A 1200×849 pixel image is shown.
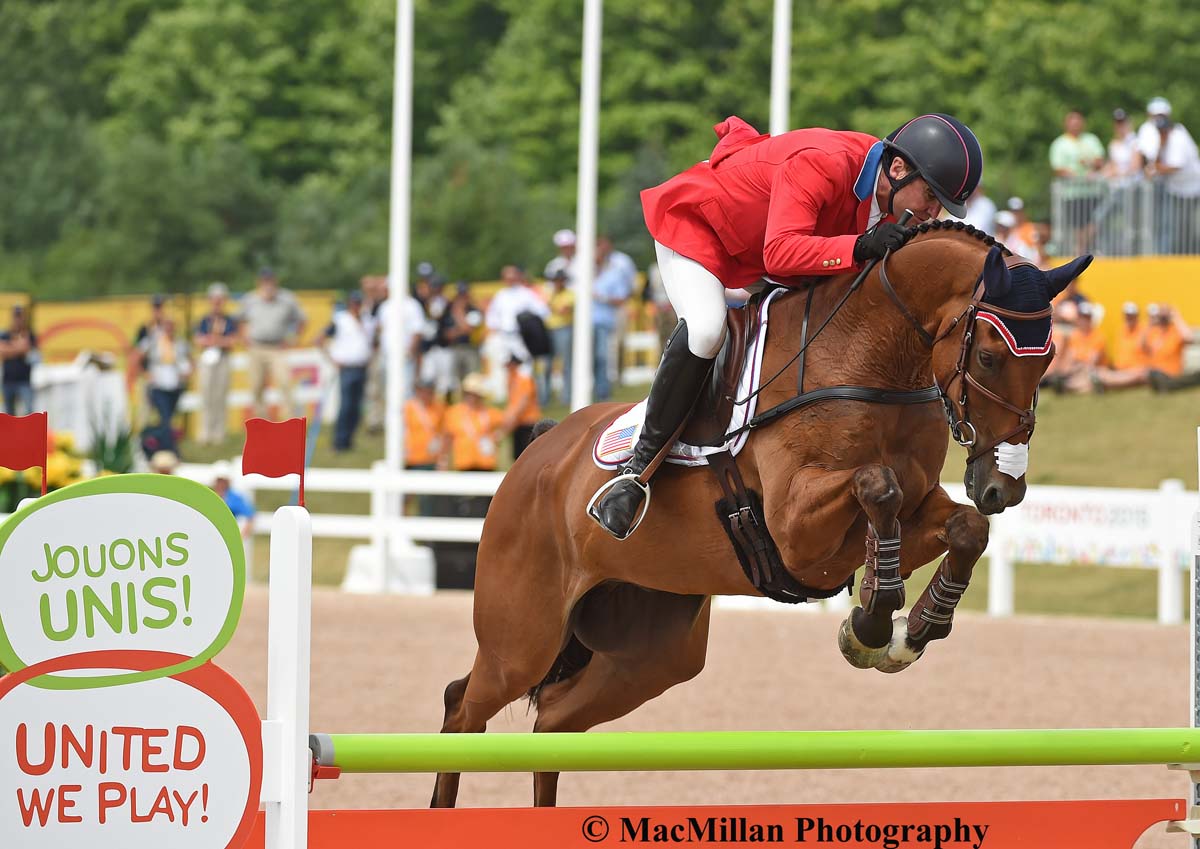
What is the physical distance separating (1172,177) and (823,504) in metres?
15.3

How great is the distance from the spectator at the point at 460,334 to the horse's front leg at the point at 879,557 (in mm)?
12986

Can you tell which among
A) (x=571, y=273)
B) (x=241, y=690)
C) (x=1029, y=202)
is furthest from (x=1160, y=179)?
(x=241, y=690)

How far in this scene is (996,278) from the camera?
4.29 m

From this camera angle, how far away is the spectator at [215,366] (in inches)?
750

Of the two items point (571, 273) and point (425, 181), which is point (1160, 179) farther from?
point (425, 181)

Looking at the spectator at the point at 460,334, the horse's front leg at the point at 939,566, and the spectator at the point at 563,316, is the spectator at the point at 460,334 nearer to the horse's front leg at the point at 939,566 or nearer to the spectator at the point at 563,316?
the spectator at the point at 563,316

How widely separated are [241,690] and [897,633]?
1.81 metres

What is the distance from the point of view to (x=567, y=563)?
543 cm

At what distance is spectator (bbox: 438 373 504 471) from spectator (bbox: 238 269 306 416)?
4.30m

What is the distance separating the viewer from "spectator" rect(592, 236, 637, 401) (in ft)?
60.1

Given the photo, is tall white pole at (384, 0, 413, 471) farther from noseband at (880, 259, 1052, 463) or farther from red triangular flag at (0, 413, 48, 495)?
red triangular flag at (0, 413, 48, 495)

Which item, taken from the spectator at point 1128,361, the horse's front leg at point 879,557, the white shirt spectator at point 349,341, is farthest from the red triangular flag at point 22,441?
the spectator at point 1128,361

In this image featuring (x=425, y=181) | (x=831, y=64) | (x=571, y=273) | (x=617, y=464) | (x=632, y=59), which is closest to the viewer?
(x=617, y=464)

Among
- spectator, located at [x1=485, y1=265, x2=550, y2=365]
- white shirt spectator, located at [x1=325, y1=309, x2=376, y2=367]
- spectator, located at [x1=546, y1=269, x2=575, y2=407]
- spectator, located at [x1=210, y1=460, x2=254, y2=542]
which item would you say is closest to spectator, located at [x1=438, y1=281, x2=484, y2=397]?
spectator, located at [x1=485, y1=265, x2=550, y2=365]
